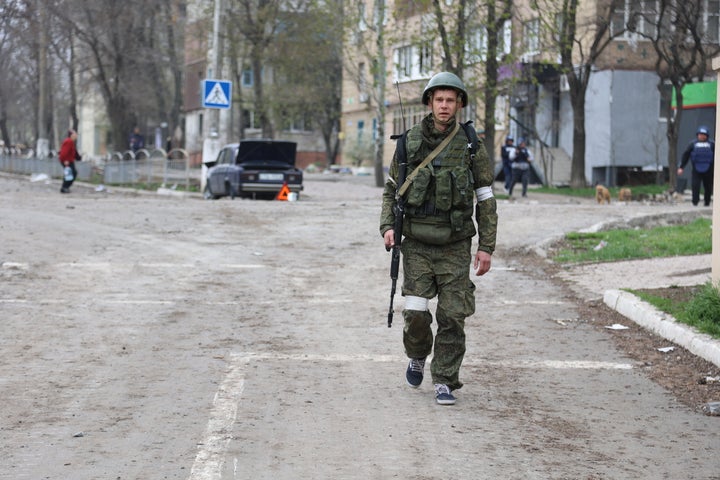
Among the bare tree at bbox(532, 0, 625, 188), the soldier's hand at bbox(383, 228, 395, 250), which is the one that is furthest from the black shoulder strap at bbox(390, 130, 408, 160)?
the bare tree at bbox(532, 0, 625, 188)

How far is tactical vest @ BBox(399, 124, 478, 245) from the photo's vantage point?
22.2 ft

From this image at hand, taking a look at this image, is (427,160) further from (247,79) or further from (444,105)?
(247,79)

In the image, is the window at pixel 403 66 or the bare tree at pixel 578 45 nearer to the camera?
the window at pixel 403 66

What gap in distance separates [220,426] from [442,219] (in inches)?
71.6

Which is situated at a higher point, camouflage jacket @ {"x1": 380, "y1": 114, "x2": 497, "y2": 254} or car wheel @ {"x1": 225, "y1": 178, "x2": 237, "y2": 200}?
camouflage jacket @ {"x1": 380, "y1": 114, "x2": 497, "y2": 254}

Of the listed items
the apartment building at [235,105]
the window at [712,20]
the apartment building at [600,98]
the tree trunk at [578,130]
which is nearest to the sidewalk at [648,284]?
the apartment building at [600,98]

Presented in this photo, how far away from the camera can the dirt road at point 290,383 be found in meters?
5.44

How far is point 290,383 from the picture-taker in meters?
7.23

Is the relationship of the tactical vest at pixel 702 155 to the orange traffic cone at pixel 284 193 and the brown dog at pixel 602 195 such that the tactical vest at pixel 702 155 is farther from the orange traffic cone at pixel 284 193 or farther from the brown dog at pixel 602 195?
the orange traffic cone at pixel 284 193

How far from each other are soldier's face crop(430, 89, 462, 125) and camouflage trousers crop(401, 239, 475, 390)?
0.75m

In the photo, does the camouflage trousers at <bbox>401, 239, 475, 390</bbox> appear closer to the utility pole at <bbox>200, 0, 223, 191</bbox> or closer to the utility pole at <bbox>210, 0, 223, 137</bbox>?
the utility pole at <bbox>200, 0, 223, 191</bbox>

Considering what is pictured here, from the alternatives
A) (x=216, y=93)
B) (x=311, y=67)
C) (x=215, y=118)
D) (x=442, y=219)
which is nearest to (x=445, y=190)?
(x=442, y=219)

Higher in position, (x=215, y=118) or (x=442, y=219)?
(x=215, y=118)

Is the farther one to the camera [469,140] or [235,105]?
[235,105]
